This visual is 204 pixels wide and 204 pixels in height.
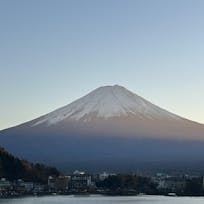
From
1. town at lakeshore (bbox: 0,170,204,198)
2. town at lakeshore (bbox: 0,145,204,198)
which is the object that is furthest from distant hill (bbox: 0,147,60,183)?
town at lakeshore (bbox: 0,170,204,198)

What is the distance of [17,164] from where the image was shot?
2528 cm

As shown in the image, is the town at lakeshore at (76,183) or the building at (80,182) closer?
the town at lakeshore at (76,183)

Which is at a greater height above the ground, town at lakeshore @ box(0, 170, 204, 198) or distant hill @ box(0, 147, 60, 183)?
distant hill @ box(0, 147, 60, 183)

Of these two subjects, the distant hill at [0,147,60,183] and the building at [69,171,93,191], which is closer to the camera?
the distant hill at [0,147,60,183]

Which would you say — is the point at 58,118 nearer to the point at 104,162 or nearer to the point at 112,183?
the point at 104,162


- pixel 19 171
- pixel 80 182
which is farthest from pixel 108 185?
pixel 19 171

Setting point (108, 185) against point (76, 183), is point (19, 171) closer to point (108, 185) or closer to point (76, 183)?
point (76, 183)

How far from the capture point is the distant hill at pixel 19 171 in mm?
25031

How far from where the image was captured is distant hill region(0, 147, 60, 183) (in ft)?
82.1

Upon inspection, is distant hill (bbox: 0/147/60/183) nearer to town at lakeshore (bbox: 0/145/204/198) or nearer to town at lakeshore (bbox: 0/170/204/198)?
town at lakeshore (bbox: 0/145/204/198)

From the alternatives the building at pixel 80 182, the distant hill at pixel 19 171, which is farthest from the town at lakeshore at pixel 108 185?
the distant hill at pixel 19 171

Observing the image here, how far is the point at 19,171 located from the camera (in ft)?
84.4

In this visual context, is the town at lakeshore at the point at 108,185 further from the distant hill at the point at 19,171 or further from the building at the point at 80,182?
the distant hill at the point at 19,171

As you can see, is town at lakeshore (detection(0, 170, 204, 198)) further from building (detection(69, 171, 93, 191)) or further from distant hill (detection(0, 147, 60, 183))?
distant hill (detection(0, 147, 60, 183))
